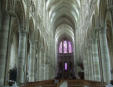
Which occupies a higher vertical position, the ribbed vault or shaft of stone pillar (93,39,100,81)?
the ribbed vault

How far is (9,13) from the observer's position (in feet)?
40.2

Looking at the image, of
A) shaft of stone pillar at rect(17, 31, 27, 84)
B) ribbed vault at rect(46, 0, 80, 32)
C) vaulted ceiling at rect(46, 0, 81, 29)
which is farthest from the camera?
ribbed vault at rect(46, 0, 80, 32)

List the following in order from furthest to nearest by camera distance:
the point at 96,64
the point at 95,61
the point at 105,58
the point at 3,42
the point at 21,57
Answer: the point at 95,61 → the point at 96,64 → the point at 21,57 → the point at 105,58 → the point at 3,42

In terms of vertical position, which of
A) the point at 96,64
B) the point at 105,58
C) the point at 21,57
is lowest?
the point at 96,64

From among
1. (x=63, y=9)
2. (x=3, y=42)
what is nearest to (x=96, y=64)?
(x=3, y=42)

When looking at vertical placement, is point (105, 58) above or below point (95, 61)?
above

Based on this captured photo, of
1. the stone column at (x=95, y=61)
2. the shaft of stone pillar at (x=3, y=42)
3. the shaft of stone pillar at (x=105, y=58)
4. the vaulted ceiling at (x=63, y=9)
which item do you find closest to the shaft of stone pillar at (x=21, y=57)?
the shaft of stone pillar at (x=3, y=42)

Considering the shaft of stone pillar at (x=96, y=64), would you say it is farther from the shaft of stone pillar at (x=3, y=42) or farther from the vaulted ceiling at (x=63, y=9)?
the vaulted ceiling at (x=63, y=9)

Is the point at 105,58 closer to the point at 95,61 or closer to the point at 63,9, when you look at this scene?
the point at 95,61

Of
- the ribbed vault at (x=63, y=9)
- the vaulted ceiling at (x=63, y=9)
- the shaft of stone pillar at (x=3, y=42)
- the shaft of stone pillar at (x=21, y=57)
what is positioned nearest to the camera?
the shaft of stone pillar at (x=3, y=42)

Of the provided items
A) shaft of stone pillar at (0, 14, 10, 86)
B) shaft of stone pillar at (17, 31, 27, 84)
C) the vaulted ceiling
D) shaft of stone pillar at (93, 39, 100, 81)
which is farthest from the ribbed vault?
shaft of stone pillar at (0, 14, 10, 86)

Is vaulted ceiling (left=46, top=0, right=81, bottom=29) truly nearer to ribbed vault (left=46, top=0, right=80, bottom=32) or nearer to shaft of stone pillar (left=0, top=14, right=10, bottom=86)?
ribbed vault (left=46, top=0, right=80, bottom=32)

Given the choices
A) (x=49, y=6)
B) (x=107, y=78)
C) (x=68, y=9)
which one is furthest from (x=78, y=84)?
(x=68, y=9)

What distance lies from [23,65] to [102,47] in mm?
7997
